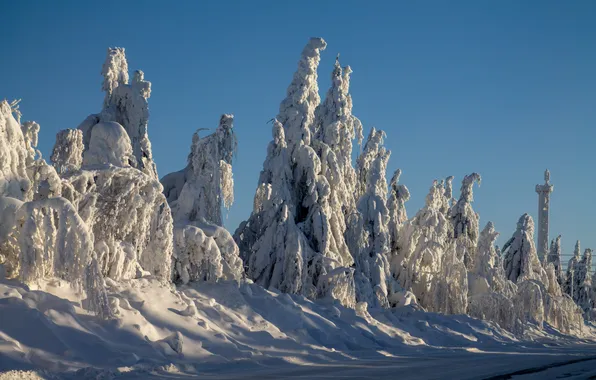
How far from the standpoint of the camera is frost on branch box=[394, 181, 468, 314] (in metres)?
35.1

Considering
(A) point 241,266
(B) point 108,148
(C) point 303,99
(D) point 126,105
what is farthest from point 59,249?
(C) point 303,99

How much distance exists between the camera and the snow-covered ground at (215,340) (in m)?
→ 13.3

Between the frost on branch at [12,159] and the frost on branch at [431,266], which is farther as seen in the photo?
the frost on branch at [431,266]

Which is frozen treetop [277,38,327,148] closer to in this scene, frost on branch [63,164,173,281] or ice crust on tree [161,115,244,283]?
ice crust on tree [161,115,244,283]

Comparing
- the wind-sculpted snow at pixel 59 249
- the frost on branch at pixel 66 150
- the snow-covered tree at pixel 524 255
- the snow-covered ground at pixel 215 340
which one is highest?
the snow-covered tree at pixel 524 255

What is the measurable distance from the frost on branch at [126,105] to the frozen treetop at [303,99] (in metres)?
7.45

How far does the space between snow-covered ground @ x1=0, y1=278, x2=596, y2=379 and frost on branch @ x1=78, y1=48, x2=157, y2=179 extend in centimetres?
900

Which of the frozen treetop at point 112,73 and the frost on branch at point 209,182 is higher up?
the frozen treetop at point 112,73

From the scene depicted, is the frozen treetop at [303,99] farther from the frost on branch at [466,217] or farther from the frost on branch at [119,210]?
the frost on branch at [466,217]

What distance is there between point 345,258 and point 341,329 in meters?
10.8

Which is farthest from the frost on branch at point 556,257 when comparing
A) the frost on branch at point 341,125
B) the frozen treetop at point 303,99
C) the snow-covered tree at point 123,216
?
the snow-covered tree at point 123,216

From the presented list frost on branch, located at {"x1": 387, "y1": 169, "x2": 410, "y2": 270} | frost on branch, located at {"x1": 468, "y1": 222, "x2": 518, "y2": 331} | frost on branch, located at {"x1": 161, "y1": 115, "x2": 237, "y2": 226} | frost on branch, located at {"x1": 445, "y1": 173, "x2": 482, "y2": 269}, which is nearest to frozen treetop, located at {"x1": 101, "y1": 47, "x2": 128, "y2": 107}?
frost on branch, located at {"x1": 161, "y1": 115, "x2": 237, "y2": 226}

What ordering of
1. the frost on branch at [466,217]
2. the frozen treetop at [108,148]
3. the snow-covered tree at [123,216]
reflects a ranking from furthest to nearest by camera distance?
the frost on branch at [466,217] < the frozen treetop at [108,148] < the snow-covered tree at [123,216]

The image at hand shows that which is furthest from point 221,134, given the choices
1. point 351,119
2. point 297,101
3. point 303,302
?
point 351,119
